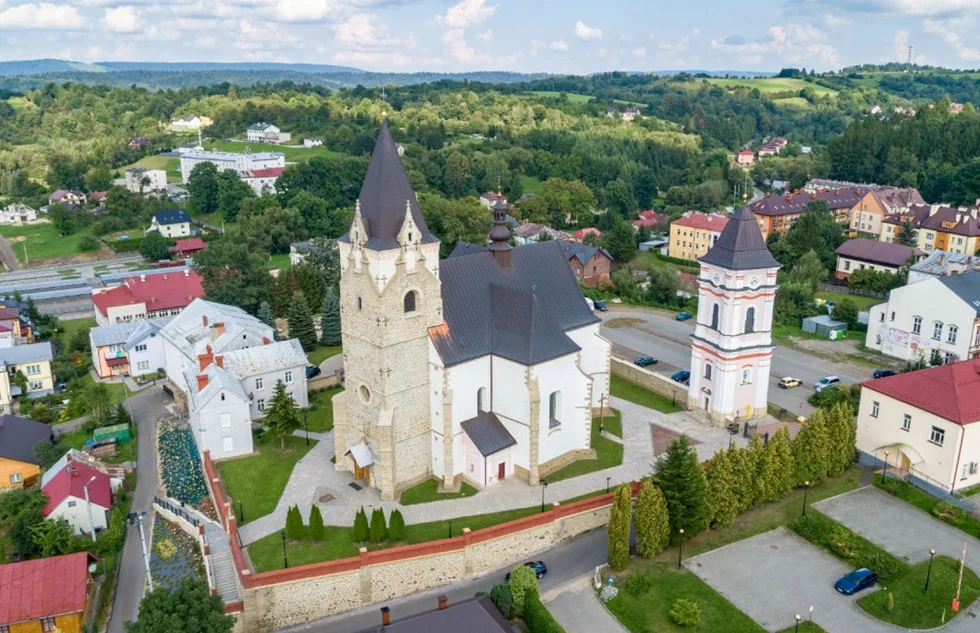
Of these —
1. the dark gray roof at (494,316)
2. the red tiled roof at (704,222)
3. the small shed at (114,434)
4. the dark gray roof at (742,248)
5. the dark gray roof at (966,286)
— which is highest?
the dark gray roof at (742,248)

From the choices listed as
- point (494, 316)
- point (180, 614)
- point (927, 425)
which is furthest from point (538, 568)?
point (927, 425)

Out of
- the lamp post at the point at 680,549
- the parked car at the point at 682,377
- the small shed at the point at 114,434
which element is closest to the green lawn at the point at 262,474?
the small shed at the point at 114,434

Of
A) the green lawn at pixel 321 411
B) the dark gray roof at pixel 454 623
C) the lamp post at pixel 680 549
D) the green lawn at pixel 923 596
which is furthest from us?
the green lawn at pixel 321 411

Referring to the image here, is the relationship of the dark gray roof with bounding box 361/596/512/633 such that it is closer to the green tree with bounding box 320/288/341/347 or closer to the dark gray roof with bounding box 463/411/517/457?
the dark gray roof with bounding box 463/411/517/457

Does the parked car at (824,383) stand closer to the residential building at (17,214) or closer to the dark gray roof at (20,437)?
the dark gray roof at (20,437)

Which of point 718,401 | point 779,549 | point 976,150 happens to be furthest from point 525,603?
point 976,150

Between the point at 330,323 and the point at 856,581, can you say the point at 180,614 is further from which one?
the point at 330,323

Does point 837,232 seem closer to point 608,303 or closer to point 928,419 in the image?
point 608,303
